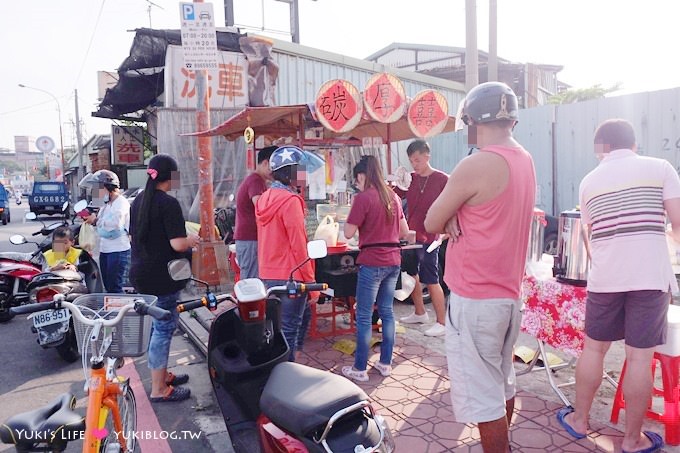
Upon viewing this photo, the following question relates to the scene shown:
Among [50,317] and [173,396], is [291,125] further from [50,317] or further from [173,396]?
[173,396]

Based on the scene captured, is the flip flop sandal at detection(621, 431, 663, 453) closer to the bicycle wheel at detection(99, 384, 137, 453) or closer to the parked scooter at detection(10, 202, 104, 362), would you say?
the bicycle wheel at detection(99, 384, 137, 453)

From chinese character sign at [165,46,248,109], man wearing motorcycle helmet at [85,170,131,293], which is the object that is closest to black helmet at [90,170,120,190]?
man wearing motorcycle helmet at [85,170,131,293]

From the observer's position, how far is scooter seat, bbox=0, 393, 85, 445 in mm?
1964

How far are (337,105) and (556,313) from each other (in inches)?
142

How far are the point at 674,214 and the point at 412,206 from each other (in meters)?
2.95

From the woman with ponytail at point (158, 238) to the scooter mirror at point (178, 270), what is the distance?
83 cm

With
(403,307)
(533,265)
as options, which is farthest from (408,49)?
(533,265)

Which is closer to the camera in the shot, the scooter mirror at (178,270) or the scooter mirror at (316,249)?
the scooter mirror at (178,270)

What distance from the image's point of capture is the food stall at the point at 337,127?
5055 mm

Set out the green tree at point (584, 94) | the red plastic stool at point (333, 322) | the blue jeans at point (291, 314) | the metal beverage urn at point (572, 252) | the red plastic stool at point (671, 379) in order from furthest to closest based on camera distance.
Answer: the green tree at point (584, 94) → the red plastic stool at point (333, 322) → the blue jeans at point (291, 314) → the metal beverage urn at point (572, 252) → the red plastic stool at point (671, 379)

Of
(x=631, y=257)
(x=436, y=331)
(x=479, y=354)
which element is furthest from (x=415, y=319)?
(x=479, y=354)

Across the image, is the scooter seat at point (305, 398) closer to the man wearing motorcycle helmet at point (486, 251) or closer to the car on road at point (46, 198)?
the man wearing motorcycle helmet at point (486, 251)

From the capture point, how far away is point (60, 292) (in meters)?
5.27

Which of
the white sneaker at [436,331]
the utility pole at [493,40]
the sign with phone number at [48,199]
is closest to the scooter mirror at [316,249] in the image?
the white sneaker at [436,331]
